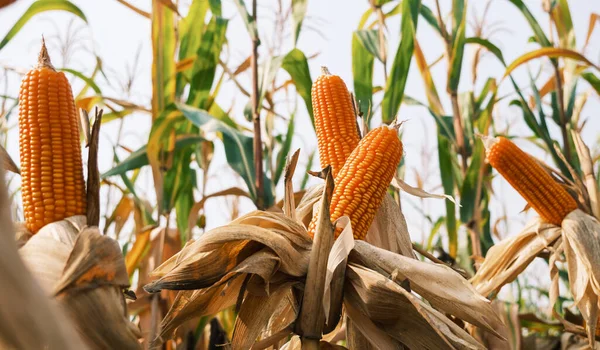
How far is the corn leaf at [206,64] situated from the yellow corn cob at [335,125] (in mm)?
2025

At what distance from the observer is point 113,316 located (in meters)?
1.39

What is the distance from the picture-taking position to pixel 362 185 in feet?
6.62

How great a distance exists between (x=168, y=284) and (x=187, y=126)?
2982 mm

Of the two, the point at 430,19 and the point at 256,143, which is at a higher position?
the point at 430,19

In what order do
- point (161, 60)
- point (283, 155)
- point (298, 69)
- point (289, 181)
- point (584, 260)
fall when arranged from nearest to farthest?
point (289, 181) < point (584, 260) < point (298, 69) < point (161, 60) < point (283, 155)

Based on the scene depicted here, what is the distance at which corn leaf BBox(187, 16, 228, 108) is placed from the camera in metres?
4.32

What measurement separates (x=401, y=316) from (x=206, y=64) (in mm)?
2977

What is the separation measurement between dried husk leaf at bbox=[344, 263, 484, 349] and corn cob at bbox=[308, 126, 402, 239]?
0.25m

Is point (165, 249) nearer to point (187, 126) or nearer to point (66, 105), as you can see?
point (187, 126)

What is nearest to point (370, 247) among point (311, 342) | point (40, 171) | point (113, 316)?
point (311, 342)

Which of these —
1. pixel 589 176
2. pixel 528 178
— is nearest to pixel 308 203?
pixel 528 178

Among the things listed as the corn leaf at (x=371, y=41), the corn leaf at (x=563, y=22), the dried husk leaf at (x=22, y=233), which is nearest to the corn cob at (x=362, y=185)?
the dried husk leaf at (x=22, y=233)

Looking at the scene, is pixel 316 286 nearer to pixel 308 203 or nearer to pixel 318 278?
pixel 318 278

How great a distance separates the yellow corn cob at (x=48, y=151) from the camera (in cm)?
169
